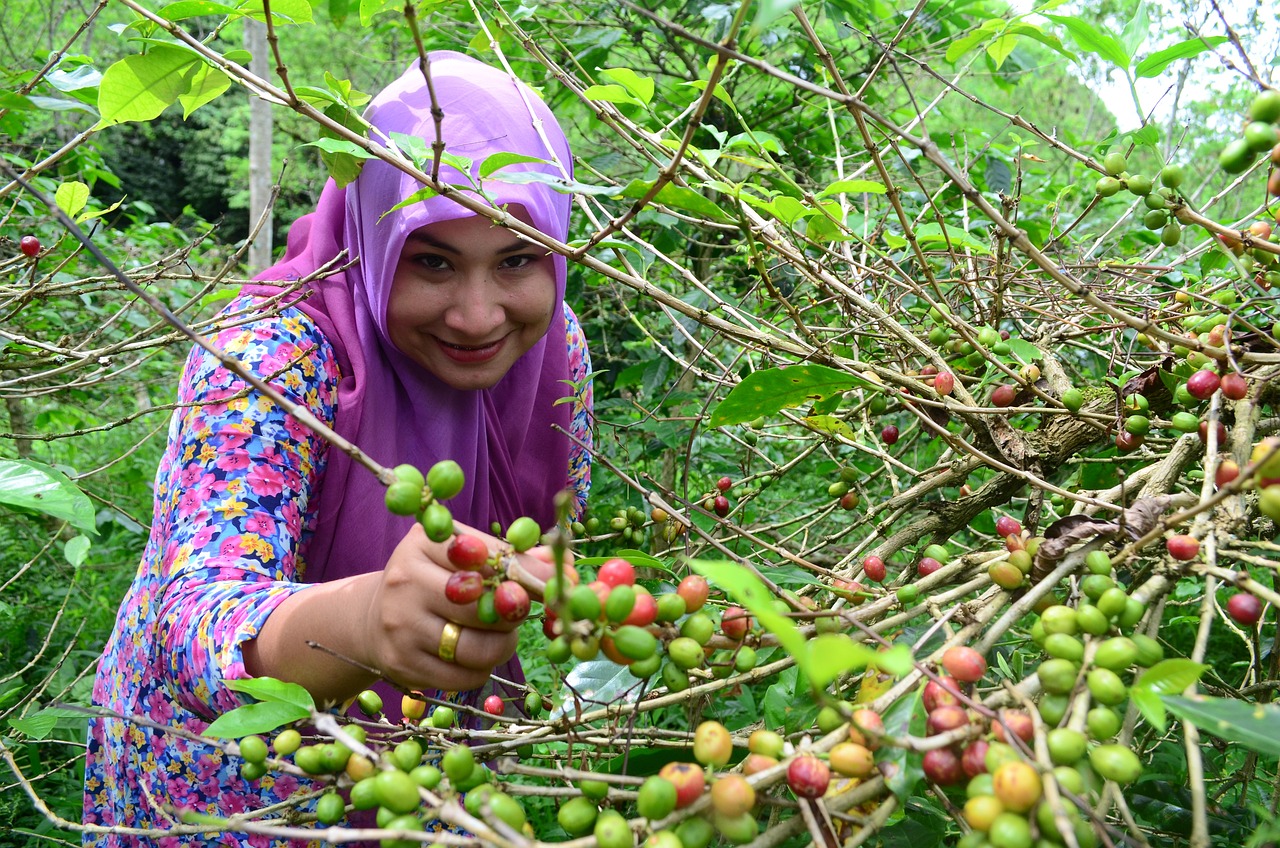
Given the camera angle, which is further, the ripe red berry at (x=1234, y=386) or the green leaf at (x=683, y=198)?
the green leaf at (x=683, y=198)

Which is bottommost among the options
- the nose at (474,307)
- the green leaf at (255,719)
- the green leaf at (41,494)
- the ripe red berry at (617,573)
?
the green leaf at (255,719)

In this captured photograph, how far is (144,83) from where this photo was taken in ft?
3.59

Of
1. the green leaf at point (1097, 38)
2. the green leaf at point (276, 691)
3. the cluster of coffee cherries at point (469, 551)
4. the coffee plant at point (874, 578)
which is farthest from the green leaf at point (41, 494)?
the green leaf at point (1097, 38)

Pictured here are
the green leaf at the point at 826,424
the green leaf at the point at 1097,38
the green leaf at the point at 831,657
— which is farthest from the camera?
the green leaf at the point at 826,424

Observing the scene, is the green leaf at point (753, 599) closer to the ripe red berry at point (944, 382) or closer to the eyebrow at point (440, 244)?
the ripe red berry at point (944, 382)

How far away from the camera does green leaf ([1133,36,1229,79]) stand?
3.73 ft

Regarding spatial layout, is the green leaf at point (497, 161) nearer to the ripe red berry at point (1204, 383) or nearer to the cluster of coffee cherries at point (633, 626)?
the cluster of coffee cherries at point (633, 626)

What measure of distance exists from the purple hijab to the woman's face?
0.03 metres

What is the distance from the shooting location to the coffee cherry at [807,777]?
1.95 ft

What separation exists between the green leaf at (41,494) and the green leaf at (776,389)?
68cm

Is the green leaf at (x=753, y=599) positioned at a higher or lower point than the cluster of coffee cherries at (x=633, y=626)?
higher

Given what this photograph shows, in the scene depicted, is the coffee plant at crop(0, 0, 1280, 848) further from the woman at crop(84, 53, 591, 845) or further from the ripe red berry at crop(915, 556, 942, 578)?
the woman at crop(84, 53, 591, 845)

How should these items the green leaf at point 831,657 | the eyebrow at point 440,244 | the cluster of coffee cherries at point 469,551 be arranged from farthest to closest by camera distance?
the eyebrow at point 440,244
the cluster of coffee cherries at point 469,551
the green leaf at point 831,657

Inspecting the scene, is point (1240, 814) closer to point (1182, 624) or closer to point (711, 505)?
point (711, 505)
